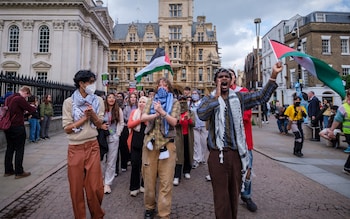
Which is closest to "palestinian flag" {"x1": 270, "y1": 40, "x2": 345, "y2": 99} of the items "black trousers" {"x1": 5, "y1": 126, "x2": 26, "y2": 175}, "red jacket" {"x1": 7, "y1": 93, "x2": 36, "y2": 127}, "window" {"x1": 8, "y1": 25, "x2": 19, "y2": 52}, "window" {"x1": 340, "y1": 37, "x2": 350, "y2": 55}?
"red jacket" {"x1": 7, "y1": 93, "x2": 36, "y2": 127}

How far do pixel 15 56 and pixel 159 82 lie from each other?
31192mm

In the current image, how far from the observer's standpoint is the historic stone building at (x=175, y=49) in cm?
4616

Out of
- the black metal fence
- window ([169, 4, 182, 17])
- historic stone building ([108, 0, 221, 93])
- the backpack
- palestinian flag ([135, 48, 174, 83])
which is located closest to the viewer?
the backpack

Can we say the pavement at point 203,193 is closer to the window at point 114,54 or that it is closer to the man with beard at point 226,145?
the man with beard at point 226,145

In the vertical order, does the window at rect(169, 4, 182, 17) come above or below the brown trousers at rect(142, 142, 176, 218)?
above

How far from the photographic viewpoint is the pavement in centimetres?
367

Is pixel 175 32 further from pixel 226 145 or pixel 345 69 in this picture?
pixel 226 145

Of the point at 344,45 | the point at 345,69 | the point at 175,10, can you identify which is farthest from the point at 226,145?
the point at 175,10

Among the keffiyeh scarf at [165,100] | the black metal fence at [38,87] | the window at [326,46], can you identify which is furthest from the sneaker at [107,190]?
the window at [326,46]

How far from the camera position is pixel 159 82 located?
11.7 ft

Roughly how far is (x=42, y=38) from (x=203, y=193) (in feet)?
100

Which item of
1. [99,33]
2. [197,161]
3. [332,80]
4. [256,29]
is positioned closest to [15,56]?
[99,33]

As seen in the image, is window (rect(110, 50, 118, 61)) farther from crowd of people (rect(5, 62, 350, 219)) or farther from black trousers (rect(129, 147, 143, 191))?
black trousers (rect(129, 147, 143, 191))

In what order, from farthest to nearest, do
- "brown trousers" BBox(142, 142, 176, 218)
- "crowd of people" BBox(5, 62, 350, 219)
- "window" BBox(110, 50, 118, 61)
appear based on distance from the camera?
"window" BBox(110, 50, 118, 61), "brown trousers" BBox(142, 142, 176, 218), "crowd of people" BBox(5, 62, 350, 219)
